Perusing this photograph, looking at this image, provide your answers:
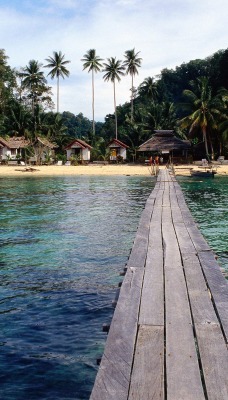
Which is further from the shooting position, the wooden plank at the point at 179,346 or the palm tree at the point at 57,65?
the palm tree at the point at 57,65

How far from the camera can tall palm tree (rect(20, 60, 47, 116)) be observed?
61000 millimetres

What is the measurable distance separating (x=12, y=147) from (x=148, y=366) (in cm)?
5531

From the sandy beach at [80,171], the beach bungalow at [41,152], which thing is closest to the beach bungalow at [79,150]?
the beach bungalow at [41,152]

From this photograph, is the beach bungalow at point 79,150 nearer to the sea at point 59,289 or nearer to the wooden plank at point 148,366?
the sea at point 59,289

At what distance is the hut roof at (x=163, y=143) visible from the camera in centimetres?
4938

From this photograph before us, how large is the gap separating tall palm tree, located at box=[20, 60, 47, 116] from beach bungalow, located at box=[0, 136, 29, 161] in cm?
847

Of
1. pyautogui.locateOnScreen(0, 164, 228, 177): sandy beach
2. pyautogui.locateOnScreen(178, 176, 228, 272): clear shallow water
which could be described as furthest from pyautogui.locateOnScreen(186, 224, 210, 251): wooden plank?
pyautogui.locateOnScreen(0, 164, 228, 177): sandy beach

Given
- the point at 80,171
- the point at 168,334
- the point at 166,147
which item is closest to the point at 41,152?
the point at 80,171

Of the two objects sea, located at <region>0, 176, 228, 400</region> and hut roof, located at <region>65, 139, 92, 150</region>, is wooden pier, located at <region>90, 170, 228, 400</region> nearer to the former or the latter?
sea, located at <region>0, 176, 228, 400</region>

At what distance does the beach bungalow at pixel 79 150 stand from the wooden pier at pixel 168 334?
4935cm

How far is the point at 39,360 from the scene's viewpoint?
13.8 feet

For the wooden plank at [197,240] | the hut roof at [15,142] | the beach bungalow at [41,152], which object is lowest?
the wooden plank at [197,240]

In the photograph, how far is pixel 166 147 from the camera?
4938cm

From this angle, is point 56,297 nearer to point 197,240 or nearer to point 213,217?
point 197,240
